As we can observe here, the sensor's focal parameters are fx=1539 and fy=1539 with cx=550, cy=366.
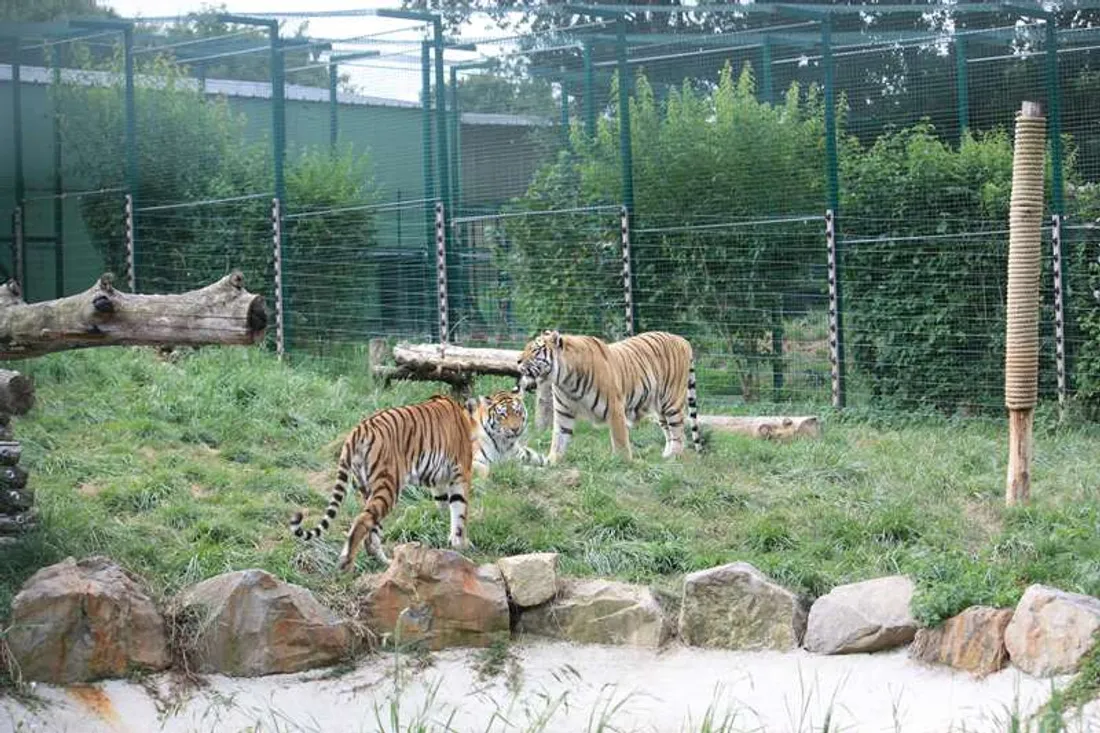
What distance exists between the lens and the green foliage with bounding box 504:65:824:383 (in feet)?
42.5

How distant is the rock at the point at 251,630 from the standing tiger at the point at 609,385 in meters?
2.96

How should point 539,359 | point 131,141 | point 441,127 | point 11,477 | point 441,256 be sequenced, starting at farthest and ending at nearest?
point 131,141
point 441,127
point 441,256
point 539,359
point 11,477

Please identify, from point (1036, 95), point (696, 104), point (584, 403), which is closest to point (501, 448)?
point (584, 403)

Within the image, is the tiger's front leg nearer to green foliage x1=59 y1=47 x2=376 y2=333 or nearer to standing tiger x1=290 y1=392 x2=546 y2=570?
standing tiger x1=290 y1=392 x2=546 y2=570

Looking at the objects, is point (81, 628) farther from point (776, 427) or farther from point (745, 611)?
point (776, 427)

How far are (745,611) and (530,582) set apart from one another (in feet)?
3.45

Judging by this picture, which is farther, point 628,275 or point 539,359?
point 628,275

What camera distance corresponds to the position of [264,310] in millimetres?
6160

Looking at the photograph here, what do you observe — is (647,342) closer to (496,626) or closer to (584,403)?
(584,403)

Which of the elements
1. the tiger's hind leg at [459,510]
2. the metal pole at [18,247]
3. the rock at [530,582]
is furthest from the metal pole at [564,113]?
the rock at [530,582]


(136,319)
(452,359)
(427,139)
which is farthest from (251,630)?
(427,139)

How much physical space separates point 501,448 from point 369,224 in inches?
257

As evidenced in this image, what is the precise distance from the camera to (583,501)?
8.54 meters

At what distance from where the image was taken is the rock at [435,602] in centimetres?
731
